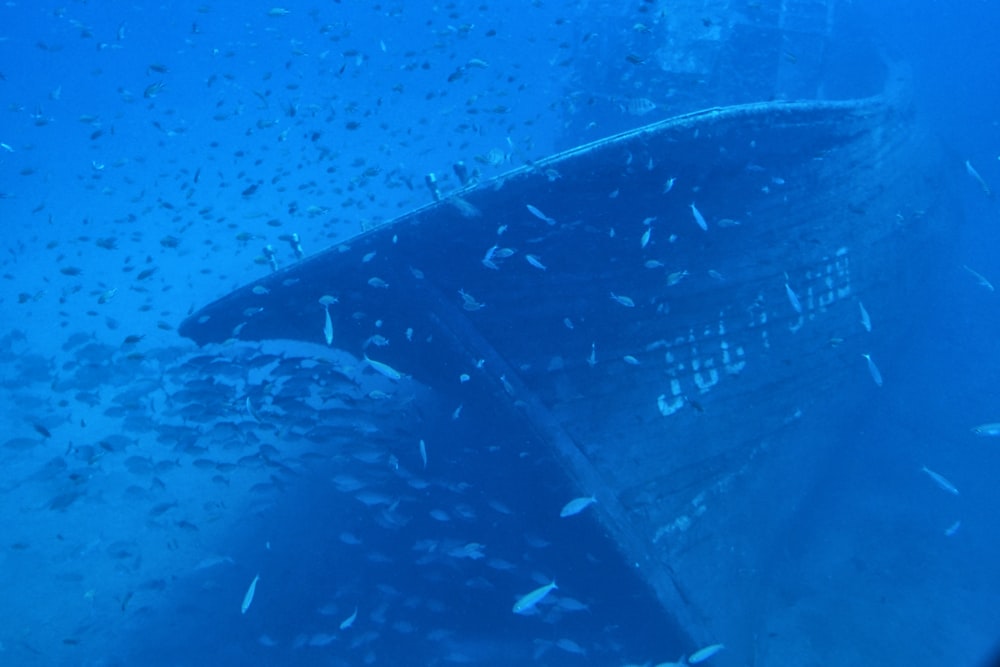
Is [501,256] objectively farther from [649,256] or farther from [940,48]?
[940,48]

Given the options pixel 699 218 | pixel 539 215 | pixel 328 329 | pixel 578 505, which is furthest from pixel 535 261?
pixel 578 505

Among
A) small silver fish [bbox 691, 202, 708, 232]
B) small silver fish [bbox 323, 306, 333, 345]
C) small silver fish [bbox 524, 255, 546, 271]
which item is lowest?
small silver fish [bbox 323, 306, 333, 345]

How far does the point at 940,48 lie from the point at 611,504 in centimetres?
3331

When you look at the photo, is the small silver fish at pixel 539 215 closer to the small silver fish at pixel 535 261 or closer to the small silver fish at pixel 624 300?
the small silver fish at pixel 535 261

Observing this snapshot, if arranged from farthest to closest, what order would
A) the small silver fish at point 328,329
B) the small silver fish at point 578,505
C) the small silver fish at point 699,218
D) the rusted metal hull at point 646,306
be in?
the small silver fish at point 328,329, the small silver fish at point 699,218, the rusted metal hull at point 646,306, the small silver fish at point 578,505

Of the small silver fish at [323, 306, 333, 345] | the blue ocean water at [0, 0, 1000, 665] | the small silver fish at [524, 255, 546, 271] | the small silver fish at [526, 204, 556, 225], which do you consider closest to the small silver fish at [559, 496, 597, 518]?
the blue ocean water at [0, 0, 1000, 665]

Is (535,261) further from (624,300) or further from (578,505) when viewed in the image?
(578,505)

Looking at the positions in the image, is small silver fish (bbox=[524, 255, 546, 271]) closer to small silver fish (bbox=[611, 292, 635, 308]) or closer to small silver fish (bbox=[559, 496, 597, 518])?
small silver fish (bbox=[611, 292, 635, 308])

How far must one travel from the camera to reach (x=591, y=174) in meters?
5.52

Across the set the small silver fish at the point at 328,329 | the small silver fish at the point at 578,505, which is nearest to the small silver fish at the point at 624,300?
the small silver fish at the point at 578,505

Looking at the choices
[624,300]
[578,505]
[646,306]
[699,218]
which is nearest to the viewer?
[578,505]

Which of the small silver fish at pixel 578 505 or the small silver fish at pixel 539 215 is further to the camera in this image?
the small silver fish at pixel 539 215

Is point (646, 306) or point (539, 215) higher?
point (539, 215)

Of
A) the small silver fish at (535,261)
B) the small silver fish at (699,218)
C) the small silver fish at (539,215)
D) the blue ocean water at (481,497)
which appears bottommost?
the blue ocean water at (481,497)
